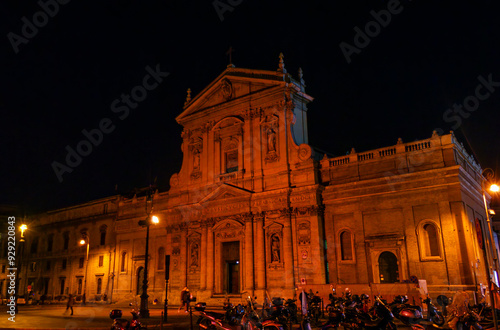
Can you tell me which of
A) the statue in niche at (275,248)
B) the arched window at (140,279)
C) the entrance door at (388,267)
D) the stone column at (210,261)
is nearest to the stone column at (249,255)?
the statue in niche at (275,248)

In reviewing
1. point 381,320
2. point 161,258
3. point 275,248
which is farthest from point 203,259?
point 381,320

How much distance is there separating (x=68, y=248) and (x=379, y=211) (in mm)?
38324

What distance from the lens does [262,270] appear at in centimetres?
3106

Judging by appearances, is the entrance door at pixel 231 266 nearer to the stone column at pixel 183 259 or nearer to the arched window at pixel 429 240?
the stone column at pixel 183 259

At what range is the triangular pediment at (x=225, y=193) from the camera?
32.9 meters

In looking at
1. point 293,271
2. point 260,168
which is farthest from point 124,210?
point 293,271

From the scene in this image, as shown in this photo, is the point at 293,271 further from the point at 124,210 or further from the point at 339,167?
the point at 124,210

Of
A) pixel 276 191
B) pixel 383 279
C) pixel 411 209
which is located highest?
pixel 276 191

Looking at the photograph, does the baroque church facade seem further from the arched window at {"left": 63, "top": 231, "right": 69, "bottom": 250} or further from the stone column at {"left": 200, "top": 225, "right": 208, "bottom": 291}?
the arched window at {"left": 63, "top": 231, "right": 69, "bottom": 250}

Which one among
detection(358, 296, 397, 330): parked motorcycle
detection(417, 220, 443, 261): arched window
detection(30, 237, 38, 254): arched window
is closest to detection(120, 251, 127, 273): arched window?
detection(30, 237, 38, 254): arched window

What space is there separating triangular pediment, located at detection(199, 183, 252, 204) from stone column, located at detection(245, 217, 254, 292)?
2018mm

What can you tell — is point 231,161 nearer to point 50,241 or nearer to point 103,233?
point 103,233

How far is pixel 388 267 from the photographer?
27000mm

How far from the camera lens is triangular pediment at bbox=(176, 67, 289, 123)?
34.1 metres
